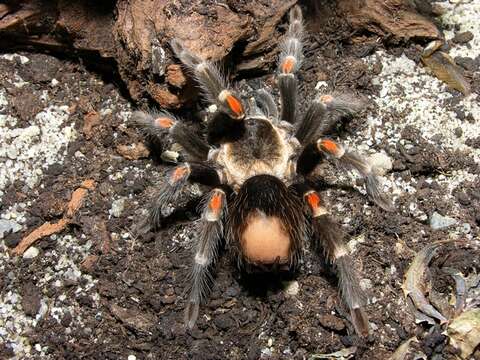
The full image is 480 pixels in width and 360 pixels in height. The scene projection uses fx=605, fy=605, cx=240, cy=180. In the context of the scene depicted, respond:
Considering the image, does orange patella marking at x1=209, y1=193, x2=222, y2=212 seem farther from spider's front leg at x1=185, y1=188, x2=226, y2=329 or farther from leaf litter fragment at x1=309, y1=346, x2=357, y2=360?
leaf litter fragment at x1=309, y1=346, x2=357, y2=360

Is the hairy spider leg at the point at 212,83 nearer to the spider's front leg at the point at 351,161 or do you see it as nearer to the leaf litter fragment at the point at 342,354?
the spider's front leg at the point at 351,161

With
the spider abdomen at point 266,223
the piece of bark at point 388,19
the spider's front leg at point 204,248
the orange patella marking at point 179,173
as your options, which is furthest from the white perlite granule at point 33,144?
the piece of bark at point 388,19

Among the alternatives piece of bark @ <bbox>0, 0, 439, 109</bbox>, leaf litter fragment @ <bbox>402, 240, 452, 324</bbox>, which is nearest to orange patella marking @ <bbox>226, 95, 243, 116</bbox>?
piece of bark @ <bbox>0, 0, 439, 109</bbox>

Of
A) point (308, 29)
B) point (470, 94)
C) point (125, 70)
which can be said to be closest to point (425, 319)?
point (470, 94)

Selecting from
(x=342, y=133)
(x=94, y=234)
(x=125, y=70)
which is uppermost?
(x=125, y=70)

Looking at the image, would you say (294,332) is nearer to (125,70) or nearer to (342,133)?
(342,133)

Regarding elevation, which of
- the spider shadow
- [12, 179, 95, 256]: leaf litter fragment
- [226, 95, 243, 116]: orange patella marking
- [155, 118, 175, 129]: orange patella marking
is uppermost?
[226, 95, 243, 116]: orange patella marking
